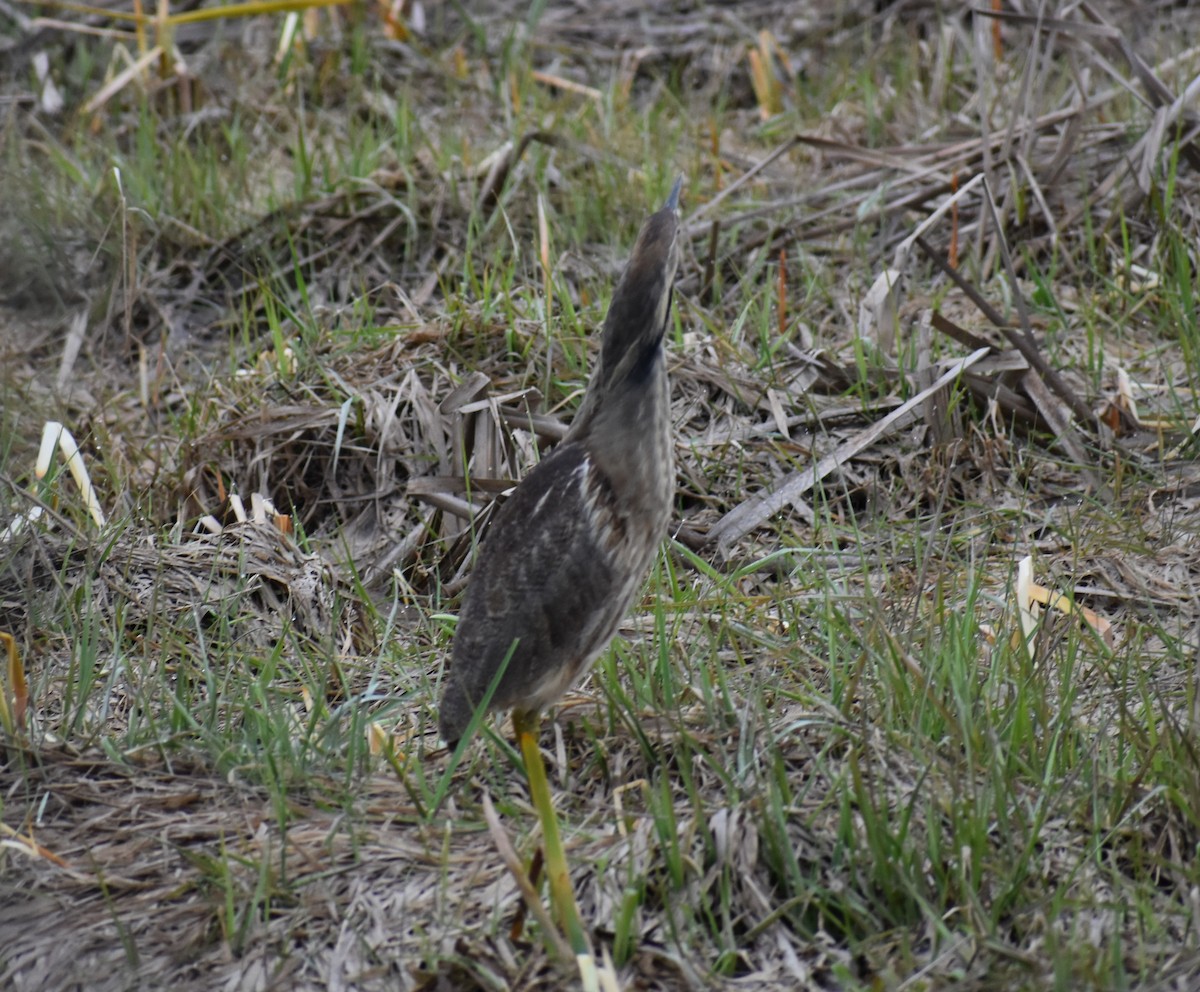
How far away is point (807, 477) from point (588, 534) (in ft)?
4.79

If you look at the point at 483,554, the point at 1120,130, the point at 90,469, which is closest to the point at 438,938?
the point at 483,554

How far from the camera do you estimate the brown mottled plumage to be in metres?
2.44

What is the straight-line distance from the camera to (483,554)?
8.38 feet

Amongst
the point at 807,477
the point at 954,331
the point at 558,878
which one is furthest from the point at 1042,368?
the point at 558,878

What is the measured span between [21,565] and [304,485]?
849 mm

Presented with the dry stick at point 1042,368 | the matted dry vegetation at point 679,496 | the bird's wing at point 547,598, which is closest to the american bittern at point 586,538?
the bird's wing at point 547,598

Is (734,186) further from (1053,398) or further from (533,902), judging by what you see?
(533,902)

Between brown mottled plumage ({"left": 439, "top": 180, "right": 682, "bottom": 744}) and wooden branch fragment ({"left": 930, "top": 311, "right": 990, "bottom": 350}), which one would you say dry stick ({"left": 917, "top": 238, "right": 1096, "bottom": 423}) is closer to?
wooden branch fragment ({"left": 930, "top": 311, "right": 990, "bottom": 350})

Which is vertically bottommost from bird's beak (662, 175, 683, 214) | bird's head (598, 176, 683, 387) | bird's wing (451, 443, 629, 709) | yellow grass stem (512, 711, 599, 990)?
yellow grass stem (512, 711, 599, 990)

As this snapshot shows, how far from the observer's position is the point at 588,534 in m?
2.44

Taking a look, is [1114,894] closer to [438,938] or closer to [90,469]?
[438,938]

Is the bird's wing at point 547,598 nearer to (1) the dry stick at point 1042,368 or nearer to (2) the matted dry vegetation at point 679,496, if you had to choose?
(2) the matted dry vegetation at point 679,496

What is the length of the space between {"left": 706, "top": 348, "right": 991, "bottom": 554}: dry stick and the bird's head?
122 centimetres

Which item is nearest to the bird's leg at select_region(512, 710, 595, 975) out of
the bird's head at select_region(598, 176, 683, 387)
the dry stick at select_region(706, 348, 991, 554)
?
the bird's head at select_region(598, 176, 683, 387)
